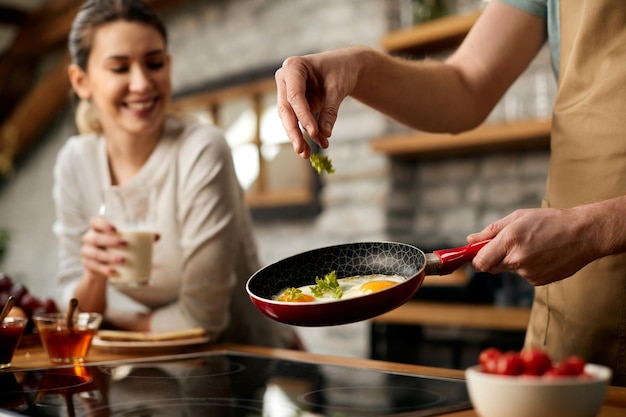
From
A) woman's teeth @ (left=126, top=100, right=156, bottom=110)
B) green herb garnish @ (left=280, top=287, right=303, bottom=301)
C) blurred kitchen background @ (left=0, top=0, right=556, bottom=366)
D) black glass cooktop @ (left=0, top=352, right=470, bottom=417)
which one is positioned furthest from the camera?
blurred kitchen background @ (left=0, top=0, right=556, bottom=366)

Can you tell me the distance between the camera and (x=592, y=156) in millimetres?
1303

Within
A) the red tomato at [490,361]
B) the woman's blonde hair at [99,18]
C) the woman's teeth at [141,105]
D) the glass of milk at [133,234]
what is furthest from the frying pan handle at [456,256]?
the woman's blonde hair at [99,18]

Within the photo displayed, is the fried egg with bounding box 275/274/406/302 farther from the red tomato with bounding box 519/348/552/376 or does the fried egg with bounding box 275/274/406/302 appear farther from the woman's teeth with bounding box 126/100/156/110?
the woman's teeth with bounding box 126/100/156/110

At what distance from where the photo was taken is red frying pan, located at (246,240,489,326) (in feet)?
3.22

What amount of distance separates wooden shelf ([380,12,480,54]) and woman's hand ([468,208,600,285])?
240 centimetres

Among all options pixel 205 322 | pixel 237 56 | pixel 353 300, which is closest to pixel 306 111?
pixel 353 300

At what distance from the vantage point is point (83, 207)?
7.06 feet

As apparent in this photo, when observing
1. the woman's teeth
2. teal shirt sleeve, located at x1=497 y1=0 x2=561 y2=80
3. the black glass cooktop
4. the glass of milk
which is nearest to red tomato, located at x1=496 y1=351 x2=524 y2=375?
the black glass cooktop

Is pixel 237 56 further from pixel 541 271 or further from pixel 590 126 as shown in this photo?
pixel 541 271

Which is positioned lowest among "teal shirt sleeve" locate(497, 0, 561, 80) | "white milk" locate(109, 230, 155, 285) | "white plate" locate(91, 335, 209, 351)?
"white plate" locate(91, 335, 209, 351)

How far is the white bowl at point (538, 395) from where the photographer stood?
0.67m

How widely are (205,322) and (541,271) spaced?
38.3 inches

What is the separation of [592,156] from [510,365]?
2.35 ft

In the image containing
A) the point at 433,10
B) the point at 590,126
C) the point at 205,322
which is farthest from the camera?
the point at 433,10
